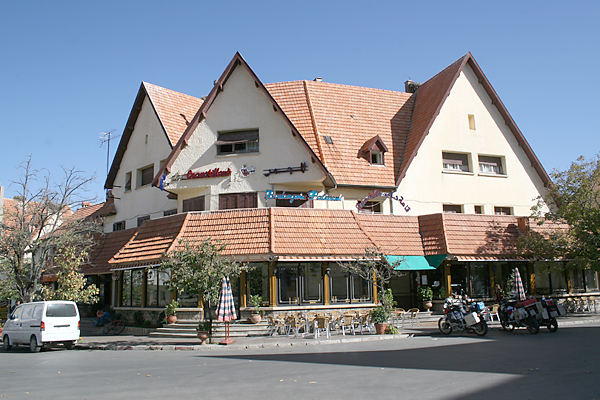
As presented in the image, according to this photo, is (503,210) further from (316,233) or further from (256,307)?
(256,307)

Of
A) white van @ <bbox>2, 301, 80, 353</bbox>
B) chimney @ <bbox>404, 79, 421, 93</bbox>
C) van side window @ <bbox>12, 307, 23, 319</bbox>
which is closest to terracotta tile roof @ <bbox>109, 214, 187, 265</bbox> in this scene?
white van @ <bbox>2, 301, 80, 353</bbox>

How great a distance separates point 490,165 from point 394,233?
28.9ft

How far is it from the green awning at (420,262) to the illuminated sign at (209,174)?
9496 millimetres

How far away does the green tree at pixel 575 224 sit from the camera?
24.5 metres

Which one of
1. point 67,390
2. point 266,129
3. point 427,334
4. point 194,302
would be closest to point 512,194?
point 427,334

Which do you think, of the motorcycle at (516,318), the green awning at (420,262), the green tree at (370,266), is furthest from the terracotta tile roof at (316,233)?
the motorcycle at (516,318)

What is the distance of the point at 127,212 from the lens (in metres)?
32.0

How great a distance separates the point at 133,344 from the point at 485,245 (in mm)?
17825

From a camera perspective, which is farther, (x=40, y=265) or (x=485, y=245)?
(x=485, y=245)

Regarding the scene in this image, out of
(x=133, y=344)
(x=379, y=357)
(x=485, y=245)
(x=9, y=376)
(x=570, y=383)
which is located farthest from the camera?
(x=485, y=245)

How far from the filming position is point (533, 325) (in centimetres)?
1839

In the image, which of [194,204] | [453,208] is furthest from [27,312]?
[453,208]

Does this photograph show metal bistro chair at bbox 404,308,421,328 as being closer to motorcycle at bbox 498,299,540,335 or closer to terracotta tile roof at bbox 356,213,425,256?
terracotta tile roof at bbox 356,213,425,256

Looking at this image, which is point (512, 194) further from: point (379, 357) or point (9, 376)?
point (9, 376)
